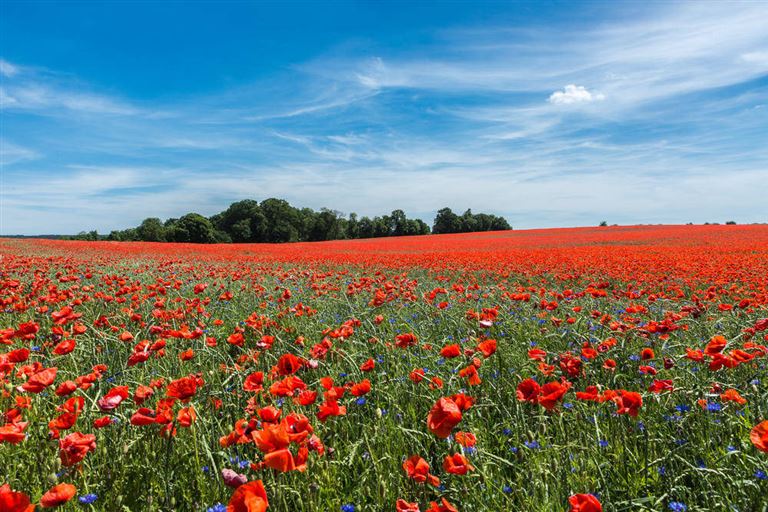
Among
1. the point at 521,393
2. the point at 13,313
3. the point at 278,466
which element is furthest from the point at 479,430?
the point at 13,313

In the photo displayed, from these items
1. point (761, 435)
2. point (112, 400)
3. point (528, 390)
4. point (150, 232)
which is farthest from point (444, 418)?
point (150, 232)

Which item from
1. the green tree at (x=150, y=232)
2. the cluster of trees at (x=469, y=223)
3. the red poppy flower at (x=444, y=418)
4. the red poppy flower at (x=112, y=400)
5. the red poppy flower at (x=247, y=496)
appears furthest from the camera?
the cluster of trees at (x=469, y=223)

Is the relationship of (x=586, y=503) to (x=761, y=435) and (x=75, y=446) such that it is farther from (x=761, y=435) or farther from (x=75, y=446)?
(x=75, y=446)

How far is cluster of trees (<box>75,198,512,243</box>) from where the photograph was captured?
7787cm

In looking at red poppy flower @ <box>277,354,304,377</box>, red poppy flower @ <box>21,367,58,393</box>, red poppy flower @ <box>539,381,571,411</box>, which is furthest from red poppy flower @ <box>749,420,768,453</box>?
red poppy flower @ <box>21,367,58,393</box>

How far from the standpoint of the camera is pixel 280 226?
84938mm

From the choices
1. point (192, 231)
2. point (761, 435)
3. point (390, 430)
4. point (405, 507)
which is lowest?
point (390, 430)

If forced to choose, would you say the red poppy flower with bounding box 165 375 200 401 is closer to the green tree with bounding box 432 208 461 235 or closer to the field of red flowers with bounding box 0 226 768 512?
the field of red flowers with bounding box 0 226 768 512

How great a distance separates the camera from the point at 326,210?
8781cm

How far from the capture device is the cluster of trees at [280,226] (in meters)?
77.9

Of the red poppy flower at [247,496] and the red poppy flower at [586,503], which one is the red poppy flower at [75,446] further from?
the red poppy flower at [586,503]

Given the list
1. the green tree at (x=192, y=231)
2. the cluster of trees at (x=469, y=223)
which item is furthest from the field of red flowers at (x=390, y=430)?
the cluster of trees at (x=469, y=223)

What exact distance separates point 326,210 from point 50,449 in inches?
3399

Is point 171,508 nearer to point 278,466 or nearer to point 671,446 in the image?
point 278,466
